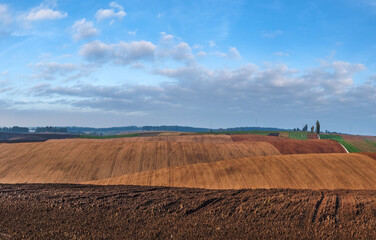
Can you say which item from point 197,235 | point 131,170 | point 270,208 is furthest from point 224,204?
point 131,170

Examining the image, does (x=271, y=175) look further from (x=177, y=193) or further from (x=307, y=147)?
(x=307, y=147)

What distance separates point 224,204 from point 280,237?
5.58 m

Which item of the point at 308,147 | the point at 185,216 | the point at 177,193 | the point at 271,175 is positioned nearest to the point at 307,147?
the point at 308,147

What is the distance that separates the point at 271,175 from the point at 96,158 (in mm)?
22000

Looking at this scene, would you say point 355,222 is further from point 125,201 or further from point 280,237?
point 125,201

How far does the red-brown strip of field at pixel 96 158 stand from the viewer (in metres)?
35.3

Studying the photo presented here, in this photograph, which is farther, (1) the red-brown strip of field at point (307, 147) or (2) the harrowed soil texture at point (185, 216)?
(1) the red-brown strip of field at point (307, 147)

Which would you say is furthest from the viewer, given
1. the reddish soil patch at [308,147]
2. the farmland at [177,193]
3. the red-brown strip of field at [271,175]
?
the reddish soil patch at [308,147]

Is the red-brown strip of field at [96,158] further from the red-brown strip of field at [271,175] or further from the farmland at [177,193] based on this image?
the red-brown strip of field at [271,175]

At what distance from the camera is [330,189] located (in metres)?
28.4

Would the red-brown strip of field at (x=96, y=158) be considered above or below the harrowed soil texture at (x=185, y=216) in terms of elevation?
above

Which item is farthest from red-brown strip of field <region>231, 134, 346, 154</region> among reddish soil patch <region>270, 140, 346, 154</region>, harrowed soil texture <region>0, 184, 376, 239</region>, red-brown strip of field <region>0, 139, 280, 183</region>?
harrowed soil texture <region>0, 184, 376, 239</region>

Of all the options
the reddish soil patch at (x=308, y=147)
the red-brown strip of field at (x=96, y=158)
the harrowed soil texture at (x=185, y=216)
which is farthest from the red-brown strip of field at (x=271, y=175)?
the reddish soil patch at (x=308, y=147)

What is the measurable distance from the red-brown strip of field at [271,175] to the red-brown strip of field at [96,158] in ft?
12.8
